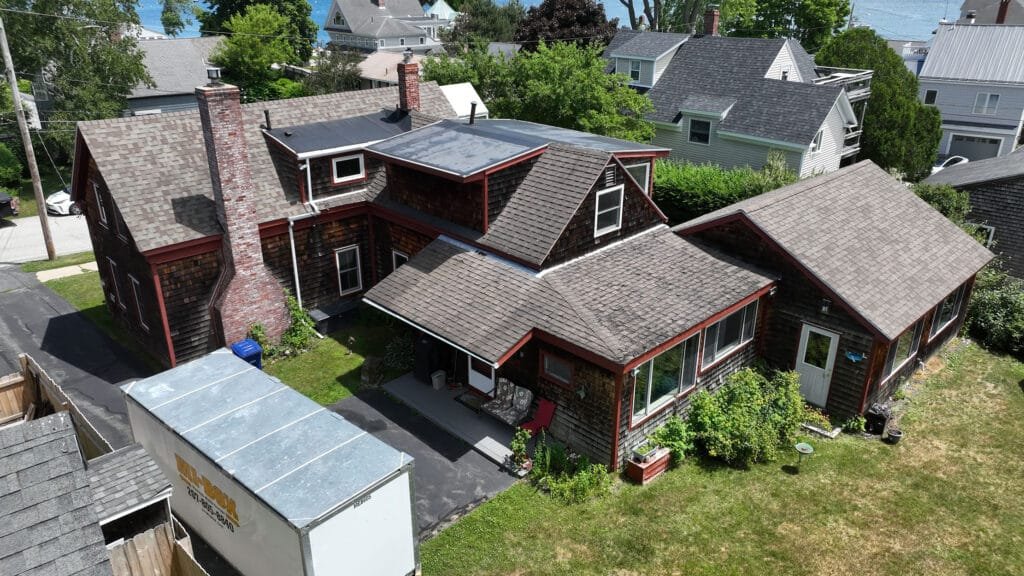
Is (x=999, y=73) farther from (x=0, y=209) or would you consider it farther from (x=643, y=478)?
(x=0, y=209)

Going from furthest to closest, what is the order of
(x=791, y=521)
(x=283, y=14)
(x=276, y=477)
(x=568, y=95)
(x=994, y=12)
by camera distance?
(x=283, y=14) < (x=994, y=12) < (x=568, y=95) < (x=791, y=521) < (x=276, y=477)

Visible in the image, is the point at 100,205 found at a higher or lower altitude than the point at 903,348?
higher

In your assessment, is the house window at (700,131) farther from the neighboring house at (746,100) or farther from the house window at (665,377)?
the house window at (665,377)

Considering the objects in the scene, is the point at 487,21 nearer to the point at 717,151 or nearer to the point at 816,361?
the point at 717,151

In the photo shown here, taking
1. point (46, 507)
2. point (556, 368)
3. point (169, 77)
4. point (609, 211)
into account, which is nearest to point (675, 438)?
point (556, 368)

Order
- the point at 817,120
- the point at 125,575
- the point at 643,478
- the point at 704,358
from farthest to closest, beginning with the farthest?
the point at 817,120 < the point at 704,358 < the point at 643,478 < the point at 125,575

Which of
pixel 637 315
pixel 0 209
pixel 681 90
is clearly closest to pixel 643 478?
pixel 637 315
